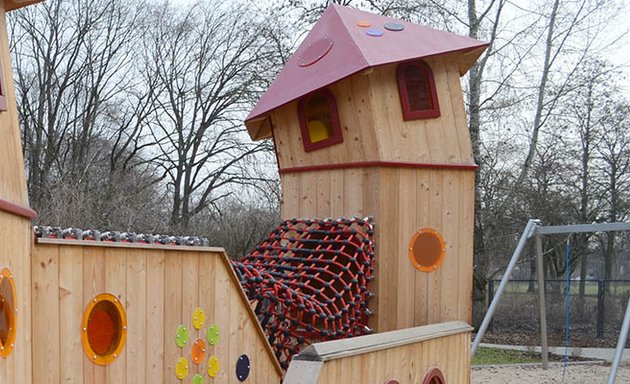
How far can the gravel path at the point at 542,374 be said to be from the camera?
397 inches

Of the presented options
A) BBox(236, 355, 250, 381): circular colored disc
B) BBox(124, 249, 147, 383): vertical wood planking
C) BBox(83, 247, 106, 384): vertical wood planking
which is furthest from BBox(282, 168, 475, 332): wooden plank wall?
BBox(83, 247, 106, 384): vertical wood planking

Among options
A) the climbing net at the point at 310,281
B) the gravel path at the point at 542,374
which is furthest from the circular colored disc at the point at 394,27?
the gravel path at the point at 542,374

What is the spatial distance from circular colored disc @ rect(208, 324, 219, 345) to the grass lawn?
26.9ft

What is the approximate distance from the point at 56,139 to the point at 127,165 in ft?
7.02

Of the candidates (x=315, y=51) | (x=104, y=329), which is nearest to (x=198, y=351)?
(x=104, y=329)

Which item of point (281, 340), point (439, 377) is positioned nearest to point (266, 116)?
point (281, 340)

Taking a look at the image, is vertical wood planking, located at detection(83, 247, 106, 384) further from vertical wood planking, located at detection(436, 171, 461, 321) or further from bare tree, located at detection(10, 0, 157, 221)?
bare tree, located at detection(10, 0, 157, 221)

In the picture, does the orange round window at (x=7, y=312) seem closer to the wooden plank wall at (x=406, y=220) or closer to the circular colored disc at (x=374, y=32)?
the wooden plank wall at (x=406, y=220)

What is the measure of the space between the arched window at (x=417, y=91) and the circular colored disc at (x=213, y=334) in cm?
302

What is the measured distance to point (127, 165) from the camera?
2069 cm

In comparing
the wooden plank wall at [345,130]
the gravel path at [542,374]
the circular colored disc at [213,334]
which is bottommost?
the gravel path at [542,374]

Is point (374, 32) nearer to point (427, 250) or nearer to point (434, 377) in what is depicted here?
point (427, 250)

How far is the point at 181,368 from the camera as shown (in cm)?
443

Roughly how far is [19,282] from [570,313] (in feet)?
52.4
